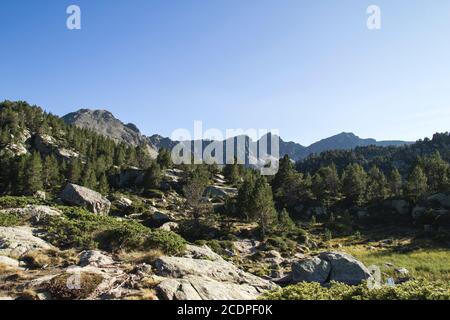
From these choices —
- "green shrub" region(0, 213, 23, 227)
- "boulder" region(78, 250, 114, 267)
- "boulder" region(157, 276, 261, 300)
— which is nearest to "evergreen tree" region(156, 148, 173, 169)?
"green shrub" region(0, 213, 23, 227)

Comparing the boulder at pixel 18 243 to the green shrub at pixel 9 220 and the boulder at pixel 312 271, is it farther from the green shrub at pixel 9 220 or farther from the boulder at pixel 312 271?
the boulder at pixel 312 271

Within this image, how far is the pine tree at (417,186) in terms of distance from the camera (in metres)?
77.2

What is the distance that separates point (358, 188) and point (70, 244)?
244 ft

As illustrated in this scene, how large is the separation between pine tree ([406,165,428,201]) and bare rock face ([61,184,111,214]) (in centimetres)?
6545

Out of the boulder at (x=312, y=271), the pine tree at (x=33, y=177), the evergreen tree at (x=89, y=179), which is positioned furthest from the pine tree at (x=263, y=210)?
the pine tree at (x=33, y=177)

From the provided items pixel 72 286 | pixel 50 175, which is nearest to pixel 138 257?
pixel 72 286

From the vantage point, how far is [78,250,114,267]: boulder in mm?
17969

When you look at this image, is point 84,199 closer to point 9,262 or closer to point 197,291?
point 9,262

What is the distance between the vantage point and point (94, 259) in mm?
18734

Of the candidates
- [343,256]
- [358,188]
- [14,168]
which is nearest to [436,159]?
[358,188]

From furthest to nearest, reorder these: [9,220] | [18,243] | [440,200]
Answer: [440,200]
[9,220]
[18,243]

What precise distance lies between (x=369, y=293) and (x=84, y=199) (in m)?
47.5

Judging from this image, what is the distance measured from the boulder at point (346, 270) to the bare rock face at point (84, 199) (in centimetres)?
3596

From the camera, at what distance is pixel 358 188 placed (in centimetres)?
8419
